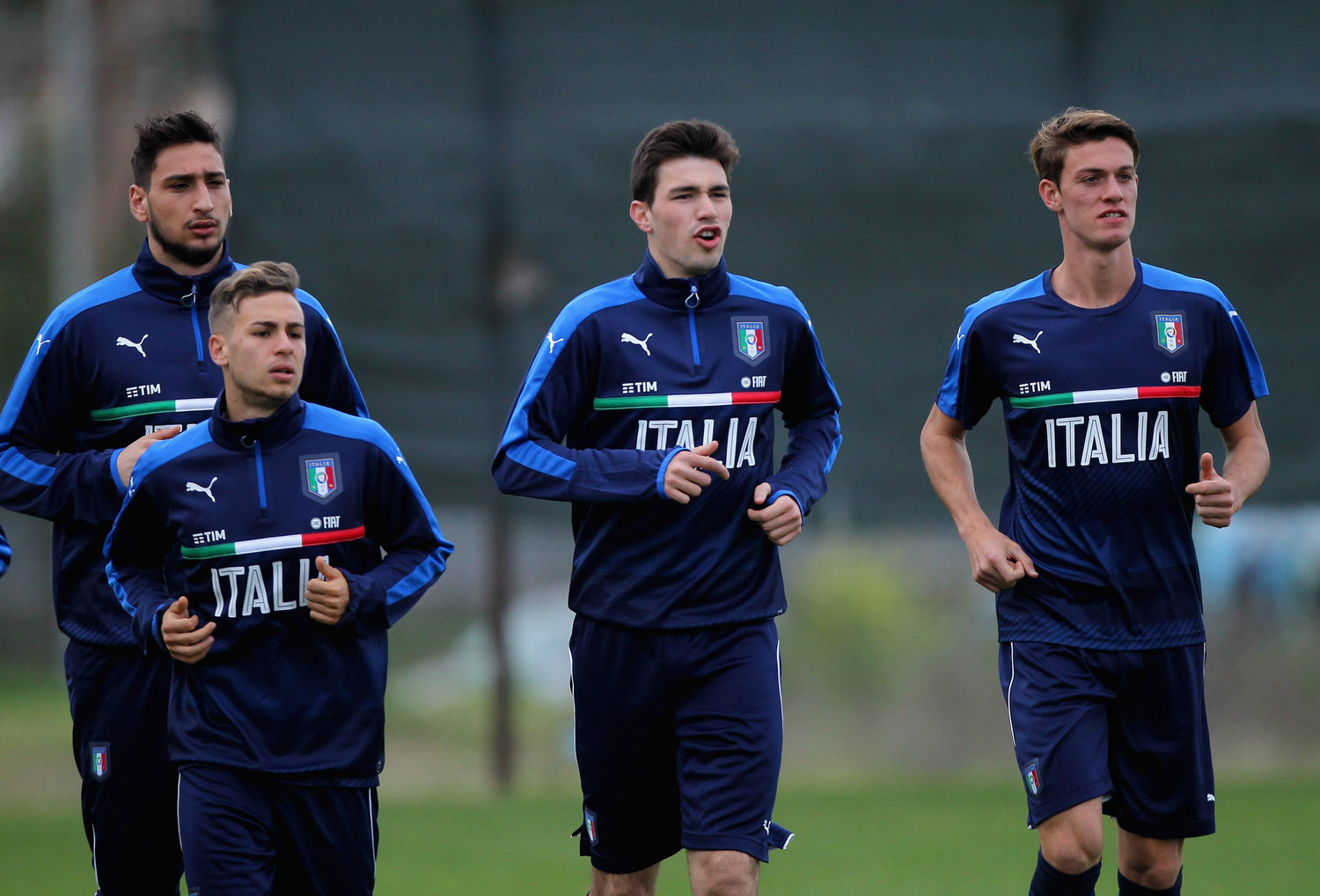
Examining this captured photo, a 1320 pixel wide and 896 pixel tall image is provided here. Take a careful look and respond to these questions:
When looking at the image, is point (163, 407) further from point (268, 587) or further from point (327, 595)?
point (327, 595)

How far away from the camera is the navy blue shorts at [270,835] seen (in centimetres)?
367

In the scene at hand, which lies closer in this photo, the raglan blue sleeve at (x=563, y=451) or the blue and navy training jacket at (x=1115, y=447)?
the raglan blue sleeve at (x=563, y=451)

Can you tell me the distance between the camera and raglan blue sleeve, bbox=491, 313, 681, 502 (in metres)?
4.03

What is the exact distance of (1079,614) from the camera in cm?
414

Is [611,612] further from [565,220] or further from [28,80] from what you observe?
[28,80]

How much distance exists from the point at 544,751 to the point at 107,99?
7.40 m

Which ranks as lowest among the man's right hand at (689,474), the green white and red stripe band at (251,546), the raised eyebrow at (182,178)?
the green white and red stripe band at (251,546)

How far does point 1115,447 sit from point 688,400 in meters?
1.13

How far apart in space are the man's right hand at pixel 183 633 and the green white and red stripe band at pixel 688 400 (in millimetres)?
1203

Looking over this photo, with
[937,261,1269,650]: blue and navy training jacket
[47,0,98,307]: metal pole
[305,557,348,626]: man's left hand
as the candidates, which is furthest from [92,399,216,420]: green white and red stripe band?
[47,0,98,307]: metal pole

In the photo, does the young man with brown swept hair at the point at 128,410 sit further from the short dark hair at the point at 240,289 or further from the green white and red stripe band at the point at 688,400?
the green white and red stripe band at the point at 688,400

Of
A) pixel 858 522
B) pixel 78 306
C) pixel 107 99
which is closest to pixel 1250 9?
pixel 858 522

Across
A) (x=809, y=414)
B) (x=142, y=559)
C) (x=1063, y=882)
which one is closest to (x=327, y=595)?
(x=142, y=559)

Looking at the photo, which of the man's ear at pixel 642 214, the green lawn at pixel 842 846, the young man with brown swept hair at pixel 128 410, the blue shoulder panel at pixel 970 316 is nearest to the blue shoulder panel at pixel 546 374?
the man's ear at pixel 642 214
